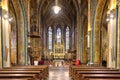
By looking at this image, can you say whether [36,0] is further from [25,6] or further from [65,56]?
[65,56]

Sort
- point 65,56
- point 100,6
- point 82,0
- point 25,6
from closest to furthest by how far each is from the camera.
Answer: point 100,6 → point 25,6 → point 82,0 → point 65,56

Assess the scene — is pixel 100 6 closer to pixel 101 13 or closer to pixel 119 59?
pixel 101 13

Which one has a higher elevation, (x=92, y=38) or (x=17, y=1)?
(x=17, y=1)

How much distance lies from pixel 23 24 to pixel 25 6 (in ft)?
6.00

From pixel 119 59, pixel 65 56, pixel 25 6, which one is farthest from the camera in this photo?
pixel 65 56

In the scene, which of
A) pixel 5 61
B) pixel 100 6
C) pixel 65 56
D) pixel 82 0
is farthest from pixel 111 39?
pixel 65 56

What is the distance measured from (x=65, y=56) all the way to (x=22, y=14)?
77.8 ft

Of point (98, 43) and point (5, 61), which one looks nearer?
point (5, 61)

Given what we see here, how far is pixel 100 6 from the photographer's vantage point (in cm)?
1590

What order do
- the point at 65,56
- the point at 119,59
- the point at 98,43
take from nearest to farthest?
the point at 119,59 < the point at 98,43 < the point at 65,56

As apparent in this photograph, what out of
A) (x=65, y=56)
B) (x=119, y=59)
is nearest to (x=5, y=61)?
(x=119, y=59)

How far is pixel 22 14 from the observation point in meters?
17.4

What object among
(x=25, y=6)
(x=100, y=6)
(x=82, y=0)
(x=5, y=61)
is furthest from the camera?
(x=82, y=0)

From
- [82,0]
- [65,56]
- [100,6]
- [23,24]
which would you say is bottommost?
[65,56]
